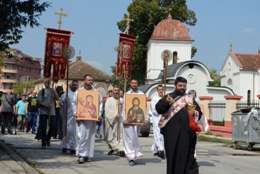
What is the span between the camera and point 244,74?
59.8m

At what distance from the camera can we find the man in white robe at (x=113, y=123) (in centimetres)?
1362

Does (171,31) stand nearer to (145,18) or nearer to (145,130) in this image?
(145,18)

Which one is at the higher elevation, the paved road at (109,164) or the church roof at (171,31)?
the church roof at (171,31)

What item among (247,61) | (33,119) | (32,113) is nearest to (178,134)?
(32,113)

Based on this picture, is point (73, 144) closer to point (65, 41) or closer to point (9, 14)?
point (65, 41)

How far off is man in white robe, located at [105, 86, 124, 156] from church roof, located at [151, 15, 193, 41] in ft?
140

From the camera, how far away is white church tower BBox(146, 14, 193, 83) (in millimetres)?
56594

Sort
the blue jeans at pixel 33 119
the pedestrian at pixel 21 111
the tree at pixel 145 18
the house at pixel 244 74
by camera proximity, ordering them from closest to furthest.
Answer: the blue jeans at pixel 33 119 < the pedestrian at pixel 21 111 < the tree at pixel 145 18 < the house at pixel 244 74

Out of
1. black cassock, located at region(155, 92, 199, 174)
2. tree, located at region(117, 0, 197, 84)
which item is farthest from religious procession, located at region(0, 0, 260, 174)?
tree, located at region(117, 0, 197, 84)

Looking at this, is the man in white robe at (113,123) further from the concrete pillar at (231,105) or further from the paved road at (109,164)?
the concrete pillar at (231,105)

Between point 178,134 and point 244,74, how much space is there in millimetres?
53622

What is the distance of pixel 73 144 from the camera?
43.2 feet

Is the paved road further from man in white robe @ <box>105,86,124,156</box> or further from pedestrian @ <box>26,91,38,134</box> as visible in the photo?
pedestrian @ <box>26,91,38,134</box>

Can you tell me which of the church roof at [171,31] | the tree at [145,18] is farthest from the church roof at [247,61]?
the church roof at [171,31]
